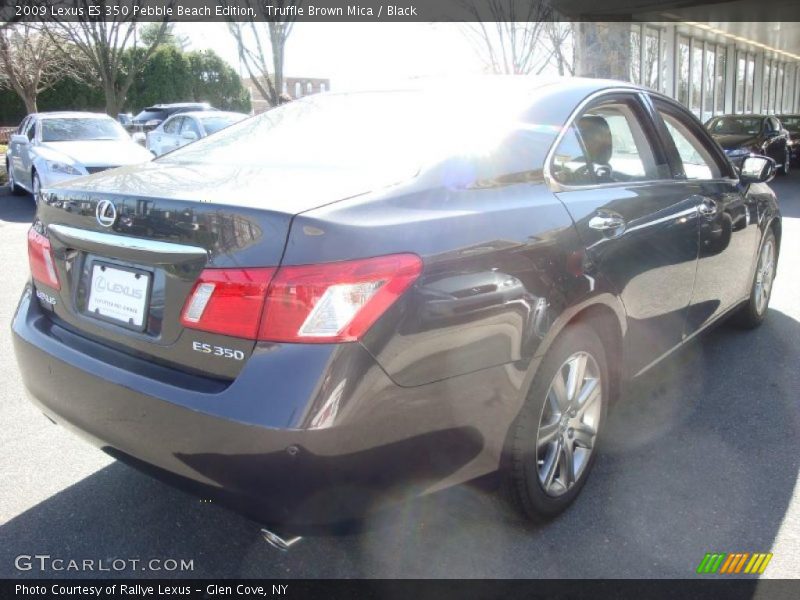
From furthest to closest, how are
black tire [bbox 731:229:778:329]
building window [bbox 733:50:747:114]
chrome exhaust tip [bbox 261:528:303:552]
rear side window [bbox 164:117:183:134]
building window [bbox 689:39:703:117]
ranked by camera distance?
building window [bbox 733:50:747:114]
building window [bbox 689:39:703:117]
rear side window [bbox 164:117:183:134]
black tire [bbox 731:229:778:329]
chrome exhaust tip [bbox 261:528:303:552]

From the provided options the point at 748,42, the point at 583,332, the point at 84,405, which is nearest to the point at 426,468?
the point at 583,332

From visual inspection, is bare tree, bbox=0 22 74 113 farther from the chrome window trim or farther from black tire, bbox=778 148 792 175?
the chrome window trim

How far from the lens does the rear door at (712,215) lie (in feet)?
11.4

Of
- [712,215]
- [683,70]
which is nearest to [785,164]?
[683,70]

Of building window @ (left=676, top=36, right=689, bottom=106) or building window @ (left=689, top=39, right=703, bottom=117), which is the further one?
building window @ (left=689, top=39, right=703, bottom=117)

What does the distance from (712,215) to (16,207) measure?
12071mm

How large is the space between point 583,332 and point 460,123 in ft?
2.92

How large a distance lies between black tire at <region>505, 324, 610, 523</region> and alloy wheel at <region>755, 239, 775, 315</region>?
2561 mm

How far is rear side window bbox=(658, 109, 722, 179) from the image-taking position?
144 inches

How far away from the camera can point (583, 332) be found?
262 centimetres

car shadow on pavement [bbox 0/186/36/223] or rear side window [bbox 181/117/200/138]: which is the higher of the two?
rear side window [bbox 181/117/200/138]

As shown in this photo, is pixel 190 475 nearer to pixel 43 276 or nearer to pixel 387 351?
pixel 387 351

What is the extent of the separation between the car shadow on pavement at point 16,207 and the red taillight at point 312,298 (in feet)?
33.1

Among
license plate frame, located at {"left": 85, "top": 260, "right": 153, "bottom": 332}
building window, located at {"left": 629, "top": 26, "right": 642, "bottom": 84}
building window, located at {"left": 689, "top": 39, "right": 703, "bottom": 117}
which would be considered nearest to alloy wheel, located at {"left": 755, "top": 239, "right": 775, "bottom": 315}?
license plate frame, located at {"left": 85, "top": 260, "right": 153, "bottom": 332}
